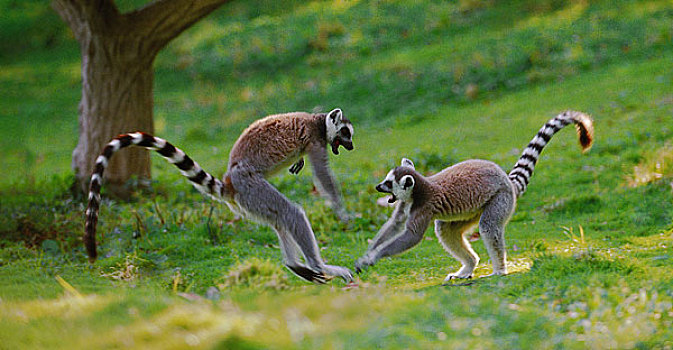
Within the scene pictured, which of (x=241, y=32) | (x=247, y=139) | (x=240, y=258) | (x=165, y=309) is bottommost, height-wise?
(x=240, y=258)

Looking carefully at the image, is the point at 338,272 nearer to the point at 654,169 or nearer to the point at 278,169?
the point at 278,169

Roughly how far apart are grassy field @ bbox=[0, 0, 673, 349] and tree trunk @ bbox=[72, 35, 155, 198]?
445 millimetres

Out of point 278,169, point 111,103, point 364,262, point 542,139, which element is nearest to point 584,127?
point 542,139

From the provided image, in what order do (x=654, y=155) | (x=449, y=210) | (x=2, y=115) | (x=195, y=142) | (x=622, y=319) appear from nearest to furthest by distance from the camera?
(x=622, y=319), (x=449, y=210), (x=654, y=155), (x=195, y=142), (x=2, y=115)

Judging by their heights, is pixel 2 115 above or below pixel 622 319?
above

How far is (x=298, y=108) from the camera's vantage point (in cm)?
1755

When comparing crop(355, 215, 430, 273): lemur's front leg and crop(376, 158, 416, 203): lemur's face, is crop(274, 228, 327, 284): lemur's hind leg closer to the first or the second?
crop(355, 215, 430, 273): lemur's front leg

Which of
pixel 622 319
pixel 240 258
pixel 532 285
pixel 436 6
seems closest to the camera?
pixel 622 319

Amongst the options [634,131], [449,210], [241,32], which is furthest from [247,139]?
[241,32]

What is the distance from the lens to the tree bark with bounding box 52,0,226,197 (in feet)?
34.3

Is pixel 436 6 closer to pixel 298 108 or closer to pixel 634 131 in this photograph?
pixel 298 108

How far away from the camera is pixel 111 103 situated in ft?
34.6

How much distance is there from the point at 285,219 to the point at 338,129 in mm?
1095

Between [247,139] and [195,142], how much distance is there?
10305 millimetres
